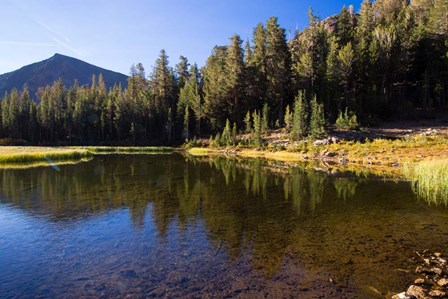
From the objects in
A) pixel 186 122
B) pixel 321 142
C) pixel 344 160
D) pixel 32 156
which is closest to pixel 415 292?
pixel 344 160

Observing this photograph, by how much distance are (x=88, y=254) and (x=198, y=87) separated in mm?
92372

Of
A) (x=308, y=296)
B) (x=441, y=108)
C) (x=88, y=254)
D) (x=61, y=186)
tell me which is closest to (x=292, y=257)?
(x=308, y=296)

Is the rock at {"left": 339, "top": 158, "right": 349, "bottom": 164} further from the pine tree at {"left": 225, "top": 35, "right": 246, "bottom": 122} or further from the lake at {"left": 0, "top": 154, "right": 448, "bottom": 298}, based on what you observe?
the pine tree at {"left": 225, "top": 35, "right": 246, "bottom": 122}

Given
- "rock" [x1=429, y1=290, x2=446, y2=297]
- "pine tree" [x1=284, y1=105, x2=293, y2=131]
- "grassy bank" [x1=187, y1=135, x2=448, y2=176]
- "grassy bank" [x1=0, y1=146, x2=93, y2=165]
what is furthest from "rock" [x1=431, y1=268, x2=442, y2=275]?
"pine tree" [x1=284, y1=105, x2=293, y2=131]

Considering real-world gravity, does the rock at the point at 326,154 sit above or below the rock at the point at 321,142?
below

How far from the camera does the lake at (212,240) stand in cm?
965

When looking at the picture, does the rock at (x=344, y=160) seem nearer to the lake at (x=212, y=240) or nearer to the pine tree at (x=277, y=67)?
the lake at (x=212, y=240)

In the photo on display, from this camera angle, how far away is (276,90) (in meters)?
78.9

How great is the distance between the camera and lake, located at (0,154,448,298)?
31.7 feet

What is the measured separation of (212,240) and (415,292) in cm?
795

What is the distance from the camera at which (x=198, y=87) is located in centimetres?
10100

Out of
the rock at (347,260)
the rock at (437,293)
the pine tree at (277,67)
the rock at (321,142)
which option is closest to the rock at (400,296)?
the rock at (437,293)

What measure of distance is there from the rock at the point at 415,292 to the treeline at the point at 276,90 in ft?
182

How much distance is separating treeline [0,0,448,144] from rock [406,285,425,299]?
5536 cm
